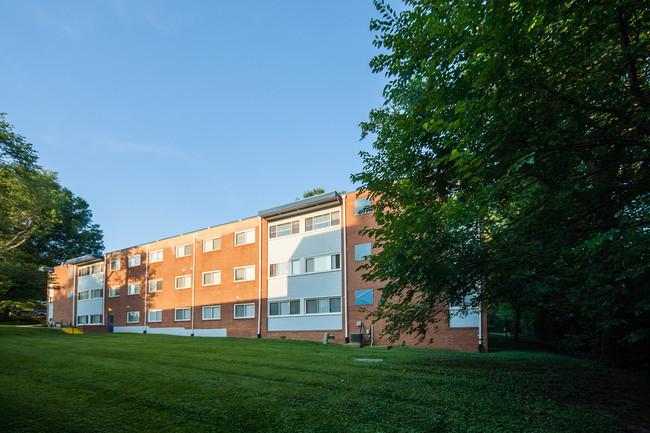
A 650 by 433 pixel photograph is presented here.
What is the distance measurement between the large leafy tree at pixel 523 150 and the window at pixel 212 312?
72.5ft

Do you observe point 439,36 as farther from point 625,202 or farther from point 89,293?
point 89,293

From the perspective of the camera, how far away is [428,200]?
877 centimetres

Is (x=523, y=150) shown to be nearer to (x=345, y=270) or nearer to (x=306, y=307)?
(x=345, y=270)

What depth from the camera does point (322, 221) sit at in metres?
24.8

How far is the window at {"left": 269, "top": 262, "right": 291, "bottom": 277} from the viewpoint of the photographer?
2597 cm

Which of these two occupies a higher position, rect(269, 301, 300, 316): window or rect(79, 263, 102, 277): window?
rect(79, 263, 102, 277): window

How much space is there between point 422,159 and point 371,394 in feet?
16.7

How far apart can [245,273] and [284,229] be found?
462 cm

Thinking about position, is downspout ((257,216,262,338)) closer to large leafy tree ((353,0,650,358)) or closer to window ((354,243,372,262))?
window ((354,243,372,262))

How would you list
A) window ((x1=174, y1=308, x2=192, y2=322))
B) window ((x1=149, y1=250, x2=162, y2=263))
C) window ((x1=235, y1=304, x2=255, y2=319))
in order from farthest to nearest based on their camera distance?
window ((x1=149, y1=250, x2=162, y2=263)), window ((x1=174, y1=308, x2=192, y2=322)), window ((x1=235, y1=304, x2=255, y2=319))

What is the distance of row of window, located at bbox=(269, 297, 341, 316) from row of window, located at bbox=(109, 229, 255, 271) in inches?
204

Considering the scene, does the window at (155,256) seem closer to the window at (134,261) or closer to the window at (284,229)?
the window at (134,261)

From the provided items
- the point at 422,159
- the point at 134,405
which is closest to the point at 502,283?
the point at 422,159

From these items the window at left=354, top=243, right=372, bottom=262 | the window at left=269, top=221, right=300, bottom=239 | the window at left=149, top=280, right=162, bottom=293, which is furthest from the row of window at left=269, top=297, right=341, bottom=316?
the window at left=149, top=280, right=162, bottom=293
